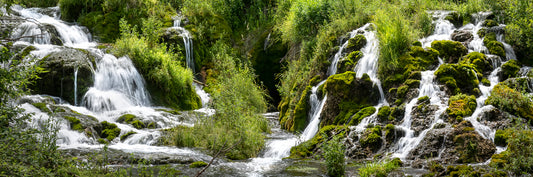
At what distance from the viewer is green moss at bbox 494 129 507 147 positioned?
283 inches

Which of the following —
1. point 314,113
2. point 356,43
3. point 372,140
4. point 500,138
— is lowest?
point 372,140

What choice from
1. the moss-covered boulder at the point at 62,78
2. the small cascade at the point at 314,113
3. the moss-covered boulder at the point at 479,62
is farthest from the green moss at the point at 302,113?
the moss-covered boulder at the point at 62,78

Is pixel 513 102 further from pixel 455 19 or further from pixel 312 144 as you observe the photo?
pixel 455 19

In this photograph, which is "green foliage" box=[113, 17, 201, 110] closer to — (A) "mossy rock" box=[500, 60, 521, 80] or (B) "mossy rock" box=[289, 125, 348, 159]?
(B) "mossy rock" box=[289, 125, 348, 159]

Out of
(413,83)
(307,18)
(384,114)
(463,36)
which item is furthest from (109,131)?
(463,36)

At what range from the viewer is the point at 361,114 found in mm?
9523

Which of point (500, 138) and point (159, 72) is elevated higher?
point (159, 72)

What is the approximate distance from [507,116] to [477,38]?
3.76 metres

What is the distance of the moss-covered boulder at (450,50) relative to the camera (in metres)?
10.4

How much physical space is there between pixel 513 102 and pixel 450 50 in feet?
9.39

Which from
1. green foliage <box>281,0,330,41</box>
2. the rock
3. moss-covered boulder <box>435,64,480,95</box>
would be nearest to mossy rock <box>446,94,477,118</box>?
moss-covered boulder <box>435,64,480,95</box>

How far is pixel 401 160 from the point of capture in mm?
7488

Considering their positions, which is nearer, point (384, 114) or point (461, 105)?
point (461, 105)

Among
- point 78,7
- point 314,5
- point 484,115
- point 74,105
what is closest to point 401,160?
point 484,115
